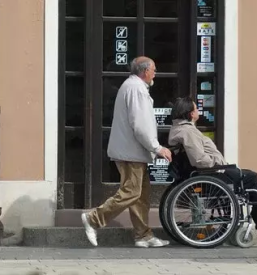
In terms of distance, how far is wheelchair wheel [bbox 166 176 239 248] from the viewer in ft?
25.6

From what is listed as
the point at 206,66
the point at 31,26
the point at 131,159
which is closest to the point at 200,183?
the point at 131,159

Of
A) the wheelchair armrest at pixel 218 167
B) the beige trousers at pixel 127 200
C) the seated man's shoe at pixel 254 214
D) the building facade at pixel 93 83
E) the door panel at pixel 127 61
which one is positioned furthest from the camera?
the door panel at pixel 127 61

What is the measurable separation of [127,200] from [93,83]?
1.48 m

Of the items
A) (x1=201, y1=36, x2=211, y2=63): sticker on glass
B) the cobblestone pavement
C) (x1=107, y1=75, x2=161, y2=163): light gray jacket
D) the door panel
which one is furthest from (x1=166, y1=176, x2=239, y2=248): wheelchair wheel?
(x1=201, y1=36, x2=211, y2=63): sticker on glass

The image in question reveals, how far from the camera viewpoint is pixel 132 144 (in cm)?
782

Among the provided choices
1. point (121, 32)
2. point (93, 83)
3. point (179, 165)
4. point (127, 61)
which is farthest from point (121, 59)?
point (179, 165)

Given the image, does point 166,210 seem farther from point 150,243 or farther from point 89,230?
point 89,230

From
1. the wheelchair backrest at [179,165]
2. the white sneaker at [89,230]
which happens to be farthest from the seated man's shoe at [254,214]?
the white sneaker at [89,230]

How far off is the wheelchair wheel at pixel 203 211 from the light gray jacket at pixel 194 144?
6.5 inches

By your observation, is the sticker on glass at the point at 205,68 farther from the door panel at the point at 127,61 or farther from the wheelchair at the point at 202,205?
the wheelchair at the point at 202,205

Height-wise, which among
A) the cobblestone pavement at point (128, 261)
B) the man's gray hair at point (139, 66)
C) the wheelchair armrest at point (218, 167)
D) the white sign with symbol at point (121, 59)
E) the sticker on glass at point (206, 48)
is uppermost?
the sticker on glass at point (206, 48)

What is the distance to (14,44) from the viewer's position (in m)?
8.35

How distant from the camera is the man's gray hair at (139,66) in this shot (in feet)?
25.9

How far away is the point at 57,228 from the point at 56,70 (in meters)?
1.61
